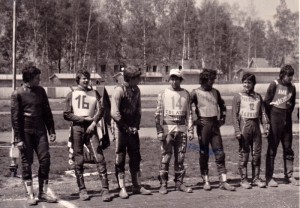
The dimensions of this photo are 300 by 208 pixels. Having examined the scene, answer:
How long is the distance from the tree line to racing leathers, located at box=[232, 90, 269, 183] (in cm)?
4729

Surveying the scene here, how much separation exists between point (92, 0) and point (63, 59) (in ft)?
41.7

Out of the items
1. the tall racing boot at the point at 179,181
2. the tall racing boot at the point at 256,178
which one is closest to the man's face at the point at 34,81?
the tall racing boot at the point at 179,181

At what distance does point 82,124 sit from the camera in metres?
7.05

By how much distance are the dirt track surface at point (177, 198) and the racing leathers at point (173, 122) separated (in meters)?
0.49

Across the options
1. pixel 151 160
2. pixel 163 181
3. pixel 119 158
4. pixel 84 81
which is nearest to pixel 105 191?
pixel 119 158

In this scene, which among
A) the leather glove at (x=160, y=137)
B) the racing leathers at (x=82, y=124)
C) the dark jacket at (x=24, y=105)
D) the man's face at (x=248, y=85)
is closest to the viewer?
the dark jacket at (x=24, y=105)

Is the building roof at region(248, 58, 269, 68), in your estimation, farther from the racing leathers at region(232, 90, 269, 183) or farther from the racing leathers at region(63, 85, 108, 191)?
the racing leathers at region(63, 85, 108, 191)

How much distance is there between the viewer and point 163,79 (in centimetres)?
6812

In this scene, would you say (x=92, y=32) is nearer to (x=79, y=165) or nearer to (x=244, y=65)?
(x=244, y=65)

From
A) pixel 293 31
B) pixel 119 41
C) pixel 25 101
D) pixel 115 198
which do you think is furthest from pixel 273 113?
pixel 293 31

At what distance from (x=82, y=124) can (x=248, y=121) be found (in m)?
2.64

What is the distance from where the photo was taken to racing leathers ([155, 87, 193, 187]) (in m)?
7.42

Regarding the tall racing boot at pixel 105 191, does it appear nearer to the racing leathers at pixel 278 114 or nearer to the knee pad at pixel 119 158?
the knee pad at pixel 119 158

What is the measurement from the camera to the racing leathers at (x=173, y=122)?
24.3ft
